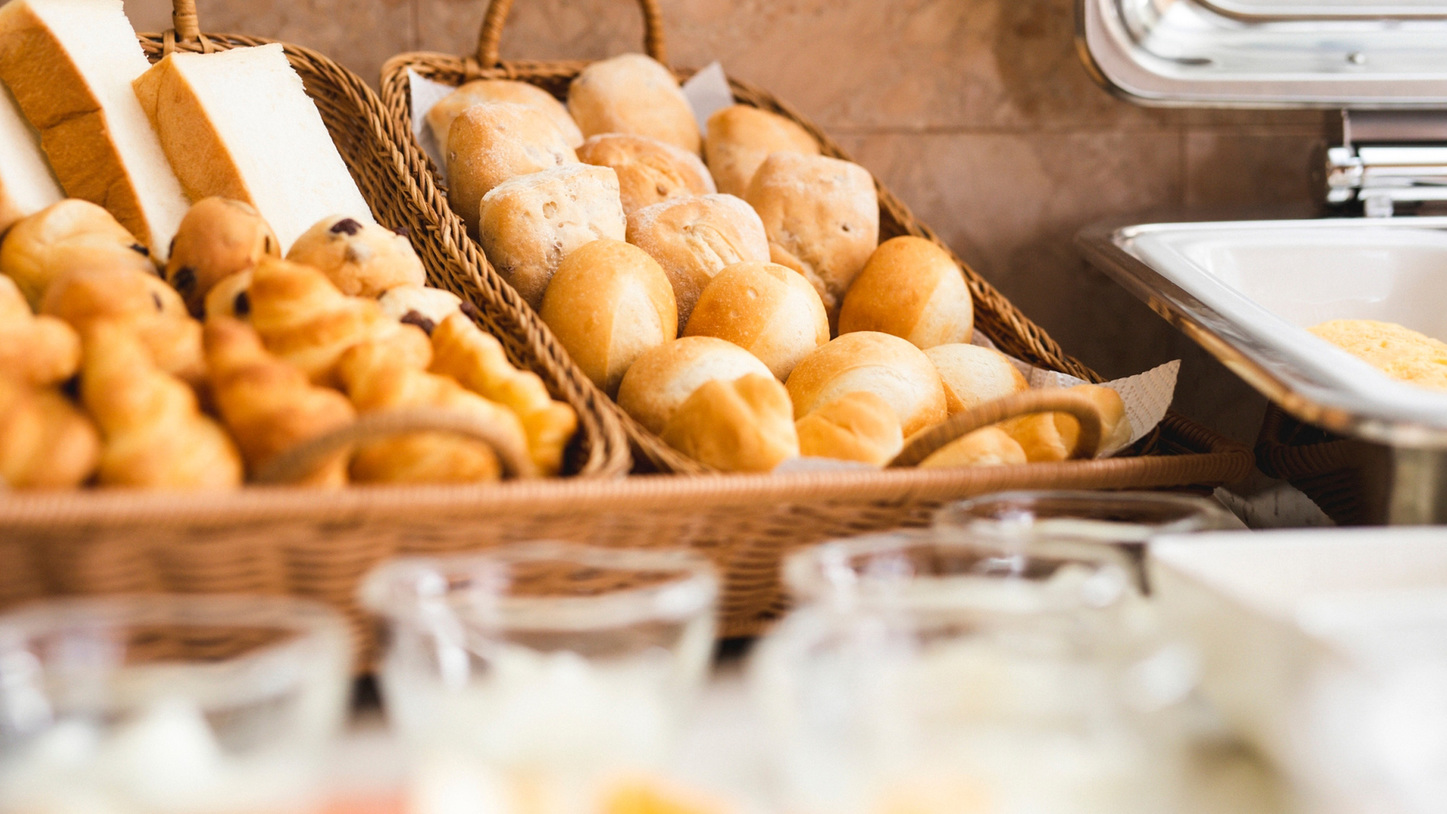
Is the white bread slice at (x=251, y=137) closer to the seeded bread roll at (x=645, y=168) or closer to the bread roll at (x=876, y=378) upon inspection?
the seeded bread roll at (x=645, y=168)

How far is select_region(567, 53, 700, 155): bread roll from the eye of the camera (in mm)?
1414

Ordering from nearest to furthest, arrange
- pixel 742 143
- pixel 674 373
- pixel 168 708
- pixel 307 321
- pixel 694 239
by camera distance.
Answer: pixel 168 708, pixel 307 321, pixel 674 373, pixel 694 239, pixel 742 143

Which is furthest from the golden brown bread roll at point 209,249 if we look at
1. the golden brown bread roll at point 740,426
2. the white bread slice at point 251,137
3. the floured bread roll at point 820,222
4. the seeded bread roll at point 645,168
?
the floured bread roll at point 820,222

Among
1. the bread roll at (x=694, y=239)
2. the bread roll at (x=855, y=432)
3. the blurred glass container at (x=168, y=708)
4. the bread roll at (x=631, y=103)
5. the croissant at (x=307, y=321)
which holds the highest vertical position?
the bread roll at (x=631, y=103)

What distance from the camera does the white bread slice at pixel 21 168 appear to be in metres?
0.95

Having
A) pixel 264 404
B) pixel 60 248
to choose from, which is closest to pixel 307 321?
pixel 264 404

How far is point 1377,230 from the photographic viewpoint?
53.7 inches

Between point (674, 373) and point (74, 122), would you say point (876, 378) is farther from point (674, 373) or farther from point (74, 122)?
point (74, 122)

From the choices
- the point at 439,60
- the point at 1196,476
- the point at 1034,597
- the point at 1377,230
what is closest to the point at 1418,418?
the point at 1196,476

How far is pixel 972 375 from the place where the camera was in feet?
3.62

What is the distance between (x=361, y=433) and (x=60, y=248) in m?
0.43

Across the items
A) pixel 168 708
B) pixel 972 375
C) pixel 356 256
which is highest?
pixel 356 256

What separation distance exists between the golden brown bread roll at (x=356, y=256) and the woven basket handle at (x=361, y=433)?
0.30 meters

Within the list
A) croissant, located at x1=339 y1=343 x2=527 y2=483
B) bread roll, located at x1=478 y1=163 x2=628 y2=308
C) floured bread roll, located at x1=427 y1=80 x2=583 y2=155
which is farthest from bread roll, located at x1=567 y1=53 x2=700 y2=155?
croissant, located at x1=339 y1=343 x2=527 y2=483
